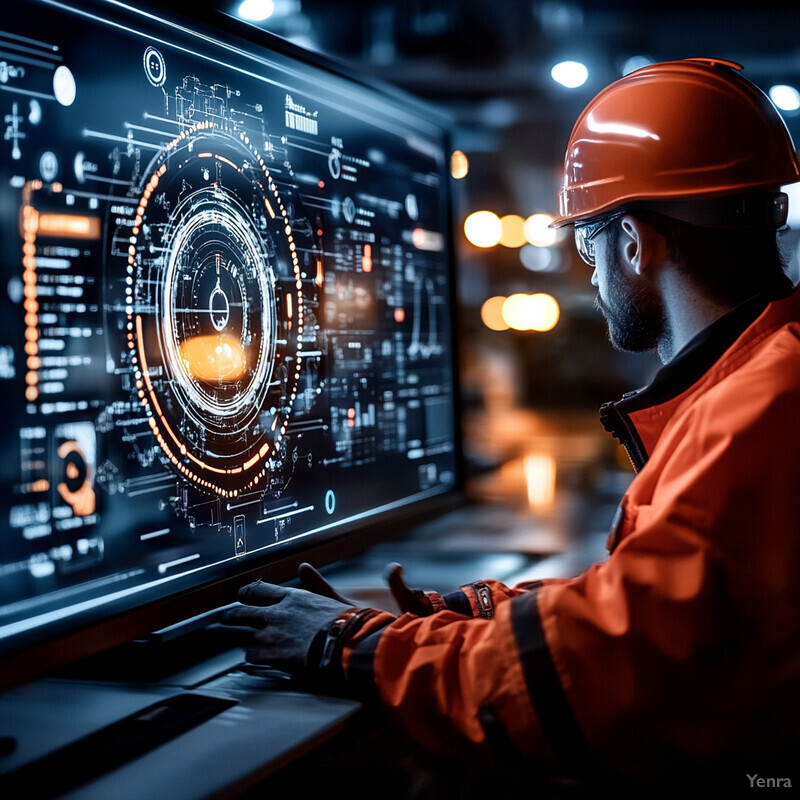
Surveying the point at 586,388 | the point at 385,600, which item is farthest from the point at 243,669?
the point at 586,388

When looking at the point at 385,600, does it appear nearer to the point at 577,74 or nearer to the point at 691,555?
the point at 691,555

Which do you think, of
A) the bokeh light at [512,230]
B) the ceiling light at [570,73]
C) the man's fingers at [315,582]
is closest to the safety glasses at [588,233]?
the man's fingers at [315,582]

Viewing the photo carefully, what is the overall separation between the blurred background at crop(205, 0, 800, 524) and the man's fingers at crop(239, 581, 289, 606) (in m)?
0.76

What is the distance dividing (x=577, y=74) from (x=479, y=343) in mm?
3008

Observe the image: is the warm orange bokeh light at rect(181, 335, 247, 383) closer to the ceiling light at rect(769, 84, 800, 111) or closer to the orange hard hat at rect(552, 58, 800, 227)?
the orange hard hat at rect(552, 58, 800, 227)

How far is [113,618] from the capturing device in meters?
0.82

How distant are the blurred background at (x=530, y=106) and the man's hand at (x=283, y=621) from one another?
77cm

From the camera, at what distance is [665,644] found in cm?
76

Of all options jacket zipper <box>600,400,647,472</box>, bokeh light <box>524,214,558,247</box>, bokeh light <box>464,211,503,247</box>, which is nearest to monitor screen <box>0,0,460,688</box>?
jacket zipper <box>600,400,647,472</box>

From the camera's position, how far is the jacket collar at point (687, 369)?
3.22 ft

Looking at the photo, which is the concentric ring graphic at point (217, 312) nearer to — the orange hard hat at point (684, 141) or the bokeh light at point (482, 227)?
the orange hard hat at point (684, 141)

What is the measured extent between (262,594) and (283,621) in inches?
2.5

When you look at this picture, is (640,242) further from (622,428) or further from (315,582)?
(315,582)

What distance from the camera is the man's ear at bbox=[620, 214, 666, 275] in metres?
1.09
